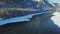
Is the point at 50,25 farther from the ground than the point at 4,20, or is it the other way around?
the point at 4,20

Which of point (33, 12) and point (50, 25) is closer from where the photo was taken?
point (33, 12)

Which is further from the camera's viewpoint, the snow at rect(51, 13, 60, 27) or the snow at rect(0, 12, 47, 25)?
the snow at rect(51, 13, 60, 27)

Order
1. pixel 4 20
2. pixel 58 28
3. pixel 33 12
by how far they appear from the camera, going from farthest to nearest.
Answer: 1. pixel 58 28
2. pixel 33 12
3. pixel 4 20

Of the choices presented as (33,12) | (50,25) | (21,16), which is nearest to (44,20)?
(50,25)

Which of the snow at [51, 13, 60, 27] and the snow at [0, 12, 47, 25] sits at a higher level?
the snow at [0, 12, 47, 25]

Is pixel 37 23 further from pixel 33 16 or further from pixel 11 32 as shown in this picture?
pixel 11 32

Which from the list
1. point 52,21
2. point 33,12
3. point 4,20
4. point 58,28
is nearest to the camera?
point 4,20

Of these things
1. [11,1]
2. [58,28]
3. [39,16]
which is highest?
[11,1]

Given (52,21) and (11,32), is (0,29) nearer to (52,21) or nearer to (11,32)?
(11,32)

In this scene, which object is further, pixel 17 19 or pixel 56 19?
pixel 56 19

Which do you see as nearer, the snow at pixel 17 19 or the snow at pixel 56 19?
the snow at pixel 17 19

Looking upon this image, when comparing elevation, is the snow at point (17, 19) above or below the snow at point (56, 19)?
above
